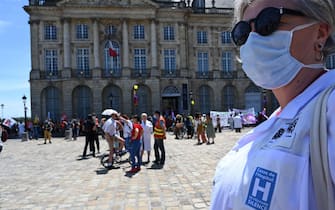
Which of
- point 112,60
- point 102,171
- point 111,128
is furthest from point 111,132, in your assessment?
point 112,60

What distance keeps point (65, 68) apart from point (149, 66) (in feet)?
32.6

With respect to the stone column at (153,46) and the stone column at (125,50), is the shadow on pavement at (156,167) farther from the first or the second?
the stone column at (153,46)

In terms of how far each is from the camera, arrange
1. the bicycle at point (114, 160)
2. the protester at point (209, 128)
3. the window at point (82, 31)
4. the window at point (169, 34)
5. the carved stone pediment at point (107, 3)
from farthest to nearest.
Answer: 1. the window at point (169, 34)
2. the window at point (82, 31)
3. the carved stone pediment at point (107, 3)
4. the protester at point (209, 128)
5. the bicycle at point (114, 160)

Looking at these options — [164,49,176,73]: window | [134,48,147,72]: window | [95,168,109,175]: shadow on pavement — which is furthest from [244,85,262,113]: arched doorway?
[95,168,109,175]: shadow on pavement

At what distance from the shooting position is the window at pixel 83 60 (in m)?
43.5

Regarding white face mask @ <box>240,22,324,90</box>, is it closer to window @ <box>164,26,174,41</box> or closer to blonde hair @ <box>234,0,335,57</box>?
blonde hair @ <box>234,0,335,57</box>

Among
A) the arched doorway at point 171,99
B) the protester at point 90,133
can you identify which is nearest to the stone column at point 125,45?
the arched doorway at point 171,99

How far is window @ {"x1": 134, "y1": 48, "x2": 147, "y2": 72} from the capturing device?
44.7m

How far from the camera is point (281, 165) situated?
117 centimetres

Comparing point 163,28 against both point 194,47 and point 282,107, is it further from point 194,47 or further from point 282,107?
point 282,107

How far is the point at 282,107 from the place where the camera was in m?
1.42

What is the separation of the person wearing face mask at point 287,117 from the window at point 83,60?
4325cm

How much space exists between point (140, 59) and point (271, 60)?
1728 inches

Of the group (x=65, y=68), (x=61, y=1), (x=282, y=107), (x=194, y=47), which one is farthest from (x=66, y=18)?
(x=282, y=107)
